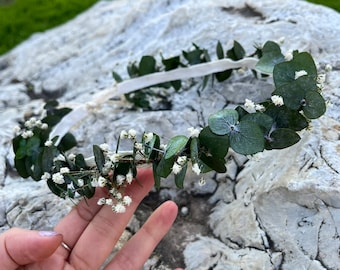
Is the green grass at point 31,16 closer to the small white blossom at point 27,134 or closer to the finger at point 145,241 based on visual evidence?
the small white blossom at point 27,134

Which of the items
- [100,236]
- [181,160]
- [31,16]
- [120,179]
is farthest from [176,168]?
[31,16]

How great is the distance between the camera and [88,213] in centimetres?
99

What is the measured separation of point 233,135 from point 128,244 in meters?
0.30

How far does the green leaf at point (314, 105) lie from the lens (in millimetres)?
867

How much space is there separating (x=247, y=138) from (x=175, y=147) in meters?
0.11

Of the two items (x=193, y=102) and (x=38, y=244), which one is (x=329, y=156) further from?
(x=38, y=244)

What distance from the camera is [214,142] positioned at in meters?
0.85

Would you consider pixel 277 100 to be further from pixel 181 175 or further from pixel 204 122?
pixel 204 122

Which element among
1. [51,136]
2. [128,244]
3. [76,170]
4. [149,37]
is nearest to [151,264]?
[128,244]

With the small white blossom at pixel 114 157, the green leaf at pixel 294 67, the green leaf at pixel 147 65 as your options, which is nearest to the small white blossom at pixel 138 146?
the small white blossom at pixel 114 157

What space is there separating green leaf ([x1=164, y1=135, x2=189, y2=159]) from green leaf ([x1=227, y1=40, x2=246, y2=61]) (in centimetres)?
40

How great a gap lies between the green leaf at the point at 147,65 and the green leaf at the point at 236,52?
17 centimetres

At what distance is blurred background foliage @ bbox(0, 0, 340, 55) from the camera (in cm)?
208

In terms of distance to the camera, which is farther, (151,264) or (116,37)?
(116,37)
